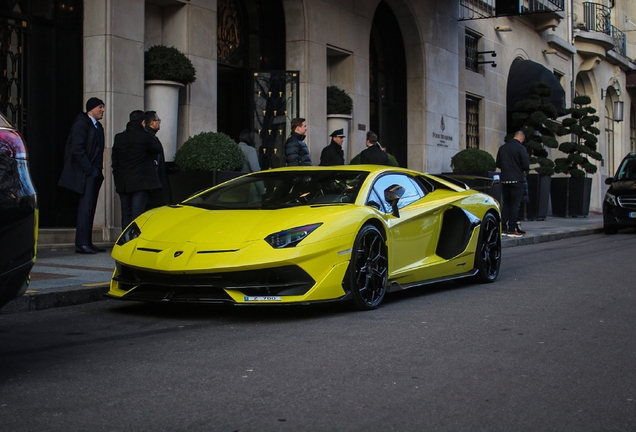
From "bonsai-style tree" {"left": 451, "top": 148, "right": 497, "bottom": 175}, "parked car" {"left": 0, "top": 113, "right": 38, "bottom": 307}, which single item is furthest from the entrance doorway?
"parked car" {"left": 0, "top": 113, "right": 38, "bottom": 307}

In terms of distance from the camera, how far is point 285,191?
25.4ft

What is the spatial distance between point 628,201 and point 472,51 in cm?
878

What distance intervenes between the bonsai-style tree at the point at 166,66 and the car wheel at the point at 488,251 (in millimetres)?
6321

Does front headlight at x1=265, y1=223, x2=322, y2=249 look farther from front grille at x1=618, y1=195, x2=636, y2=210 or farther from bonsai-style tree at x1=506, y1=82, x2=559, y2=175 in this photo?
bonsai-style tree at x1=506, y1=82, x2=559, y2=175

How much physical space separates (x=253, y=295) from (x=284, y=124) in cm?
1078

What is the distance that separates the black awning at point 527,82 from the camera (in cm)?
2655

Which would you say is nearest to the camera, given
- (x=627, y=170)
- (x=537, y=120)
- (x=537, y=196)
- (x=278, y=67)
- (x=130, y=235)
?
(x=130, y=235)

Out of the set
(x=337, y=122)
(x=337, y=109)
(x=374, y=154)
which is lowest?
(x=374, y=154)

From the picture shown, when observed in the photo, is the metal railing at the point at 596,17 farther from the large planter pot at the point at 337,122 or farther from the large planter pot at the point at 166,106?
the large planter pot at the point at 166,106

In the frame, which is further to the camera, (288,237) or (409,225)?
(409,225)

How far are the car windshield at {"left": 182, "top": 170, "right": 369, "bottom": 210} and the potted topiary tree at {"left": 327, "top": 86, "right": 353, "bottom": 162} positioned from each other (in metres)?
10.5

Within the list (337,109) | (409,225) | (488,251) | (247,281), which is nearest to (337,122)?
(337,109)

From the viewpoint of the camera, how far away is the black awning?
2655 centimetres

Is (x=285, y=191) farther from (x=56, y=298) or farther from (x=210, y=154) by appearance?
(x=210, y=154)
